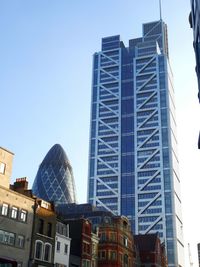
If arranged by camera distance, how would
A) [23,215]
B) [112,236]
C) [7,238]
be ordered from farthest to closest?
1. [112,236]
2. [23,215]
3. [7,238]

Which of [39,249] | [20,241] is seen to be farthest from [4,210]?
[39,249]

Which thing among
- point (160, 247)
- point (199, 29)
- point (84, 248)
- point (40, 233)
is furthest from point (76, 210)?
point (199, 29)

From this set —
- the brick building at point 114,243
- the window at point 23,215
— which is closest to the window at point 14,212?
the window at point 23,215

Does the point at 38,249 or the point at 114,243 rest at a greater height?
the point at 114,243

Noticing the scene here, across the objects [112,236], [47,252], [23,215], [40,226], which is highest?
[112,236]

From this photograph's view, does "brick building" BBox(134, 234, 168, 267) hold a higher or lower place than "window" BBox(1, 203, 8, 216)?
higher

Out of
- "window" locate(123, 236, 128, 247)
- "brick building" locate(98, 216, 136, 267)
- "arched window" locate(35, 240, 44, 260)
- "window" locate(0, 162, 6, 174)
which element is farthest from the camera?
"window" locate(123, 236, 128, 247)

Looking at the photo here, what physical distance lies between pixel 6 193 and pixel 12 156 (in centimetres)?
665

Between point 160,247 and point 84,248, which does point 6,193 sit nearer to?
point 84,248

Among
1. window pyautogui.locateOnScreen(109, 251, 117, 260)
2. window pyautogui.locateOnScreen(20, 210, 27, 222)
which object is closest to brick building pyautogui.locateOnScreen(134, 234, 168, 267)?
window pyautogui.locateOnScreen(109, 251, 117, 260)

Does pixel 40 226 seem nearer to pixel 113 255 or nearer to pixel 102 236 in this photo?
pixel 102 236

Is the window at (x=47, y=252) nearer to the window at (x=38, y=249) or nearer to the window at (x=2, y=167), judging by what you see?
the window at (x=38, y=249)

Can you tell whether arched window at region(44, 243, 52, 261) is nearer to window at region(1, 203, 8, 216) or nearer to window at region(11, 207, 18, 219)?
window at region(11, 207, 18, 219)

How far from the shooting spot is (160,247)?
468 feet
